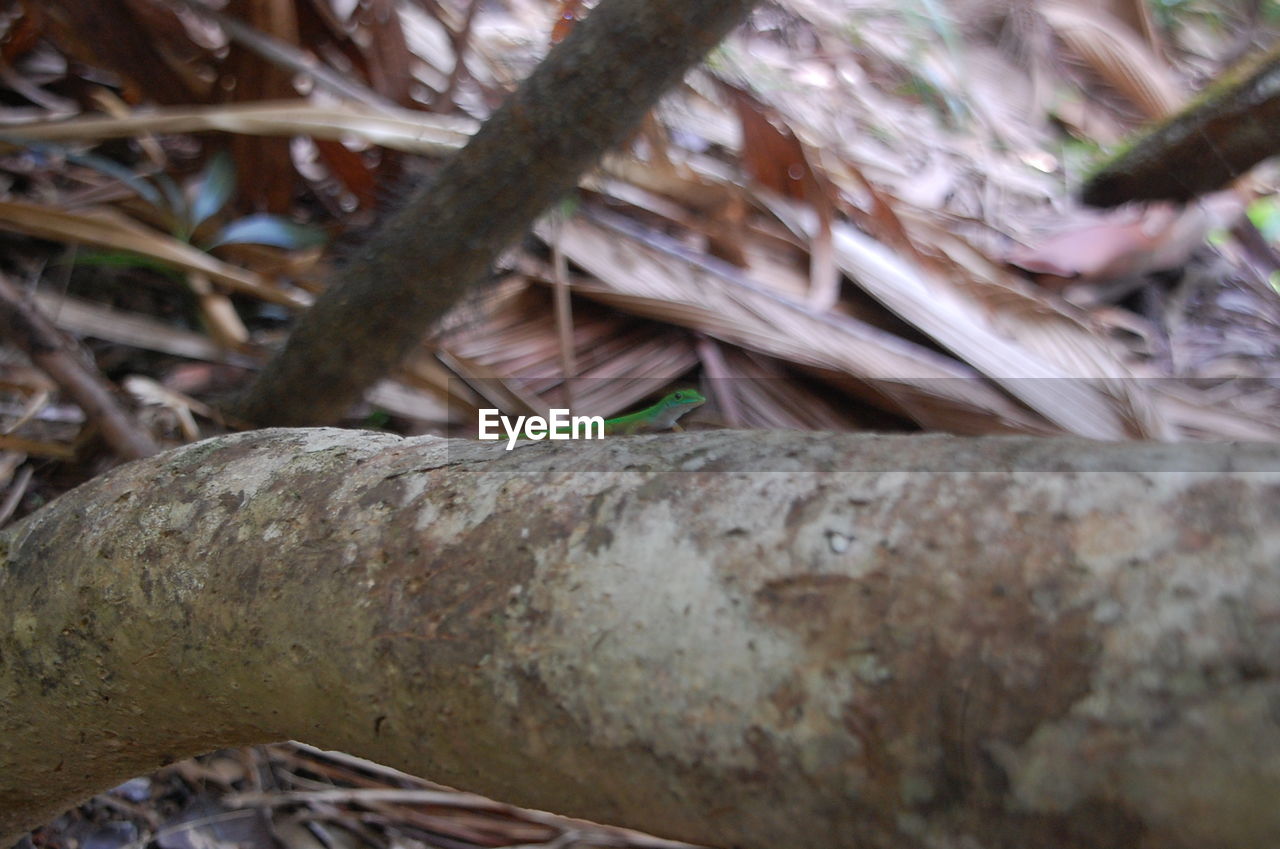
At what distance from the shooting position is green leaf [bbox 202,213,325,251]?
1.72 m

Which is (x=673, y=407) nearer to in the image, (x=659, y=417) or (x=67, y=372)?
(x=659, y=417)

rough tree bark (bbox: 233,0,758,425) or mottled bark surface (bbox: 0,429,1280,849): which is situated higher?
rough tree bark (bbox: 233,0,758,425)

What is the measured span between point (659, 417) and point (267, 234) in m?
0.92

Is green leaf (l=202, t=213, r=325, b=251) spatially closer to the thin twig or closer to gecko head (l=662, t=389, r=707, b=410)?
the thin twig

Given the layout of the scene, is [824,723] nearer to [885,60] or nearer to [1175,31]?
[885,60]

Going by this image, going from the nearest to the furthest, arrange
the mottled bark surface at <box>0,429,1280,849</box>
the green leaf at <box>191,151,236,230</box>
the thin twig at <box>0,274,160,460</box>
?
the mottled bark surface at <box>0,429,1280,849</box> < the thin twig at <box>0,274,160,460</box> < the green leaf at <box>191,151,236,230</box>

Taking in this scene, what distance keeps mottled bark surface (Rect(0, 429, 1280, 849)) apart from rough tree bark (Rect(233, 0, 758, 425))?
44 centimetres

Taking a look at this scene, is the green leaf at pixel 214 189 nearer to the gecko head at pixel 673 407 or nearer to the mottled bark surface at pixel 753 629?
the gecko head at pixel 673 407

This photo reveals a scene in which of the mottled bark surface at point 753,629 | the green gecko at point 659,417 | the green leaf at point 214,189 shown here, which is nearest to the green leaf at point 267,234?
the green leaf at point 214,189

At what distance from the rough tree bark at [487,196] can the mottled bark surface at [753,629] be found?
1.44 feet

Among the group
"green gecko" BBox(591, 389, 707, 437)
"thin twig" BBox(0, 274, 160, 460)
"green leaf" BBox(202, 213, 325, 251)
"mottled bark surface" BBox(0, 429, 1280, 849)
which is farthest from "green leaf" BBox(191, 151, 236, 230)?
"mottled bark surface" BBox(0, 429, 1280, 849)

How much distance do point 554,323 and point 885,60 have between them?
204 cm

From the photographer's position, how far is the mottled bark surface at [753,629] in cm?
40

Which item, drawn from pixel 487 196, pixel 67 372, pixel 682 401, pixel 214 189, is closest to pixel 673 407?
pixel 682 401
